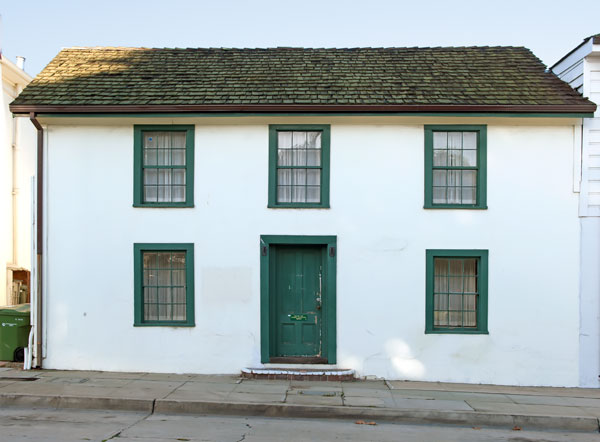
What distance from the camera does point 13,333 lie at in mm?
9766

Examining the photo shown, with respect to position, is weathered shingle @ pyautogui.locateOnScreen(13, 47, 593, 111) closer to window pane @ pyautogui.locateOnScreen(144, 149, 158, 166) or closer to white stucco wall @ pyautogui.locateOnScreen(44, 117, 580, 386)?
white stucco wall @ pyautogui.locateOnScreen(44, 117, 580, 386)

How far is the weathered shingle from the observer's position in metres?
9.49

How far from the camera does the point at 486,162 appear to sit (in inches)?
373

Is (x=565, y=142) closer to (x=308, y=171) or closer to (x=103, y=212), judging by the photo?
(x=308, y=171)

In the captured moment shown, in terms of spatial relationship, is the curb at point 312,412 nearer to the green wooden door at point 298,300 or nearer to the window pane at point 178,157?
the green wooden door at point 298,300

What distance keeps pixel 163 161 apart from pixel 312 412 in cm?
532

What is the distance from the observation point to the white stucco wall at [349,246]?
30.7ft

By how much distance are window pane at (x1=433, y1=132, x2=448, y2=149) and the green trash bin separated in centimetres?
838

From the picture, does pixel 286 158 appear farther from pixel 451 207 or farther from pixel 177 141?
pixel 451 207

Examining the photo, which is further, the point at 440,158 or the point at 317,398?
the point at 440,158

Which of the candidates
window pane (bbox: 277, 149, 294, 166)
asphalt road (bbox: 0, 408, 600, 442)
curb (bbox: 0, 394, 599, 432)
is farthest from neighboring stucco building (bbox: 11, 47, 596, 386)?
asphalt road (bbox: 0, 408, 600, 442)

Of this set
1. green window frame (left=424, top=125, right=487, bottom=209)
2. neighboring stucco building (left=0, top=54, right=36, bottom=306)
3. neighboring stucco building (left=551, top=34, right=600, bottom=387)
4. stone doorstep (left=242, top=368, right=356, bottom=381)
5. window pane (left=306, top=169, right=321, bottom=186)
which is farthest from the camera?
neighboring stucco building (left=0, top=54, right=36, bottom=306)

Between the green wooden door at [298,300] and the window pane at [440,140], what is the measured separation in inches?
114

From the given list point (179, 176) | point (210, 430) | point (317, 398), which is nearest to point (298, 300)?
point (317, 398)
